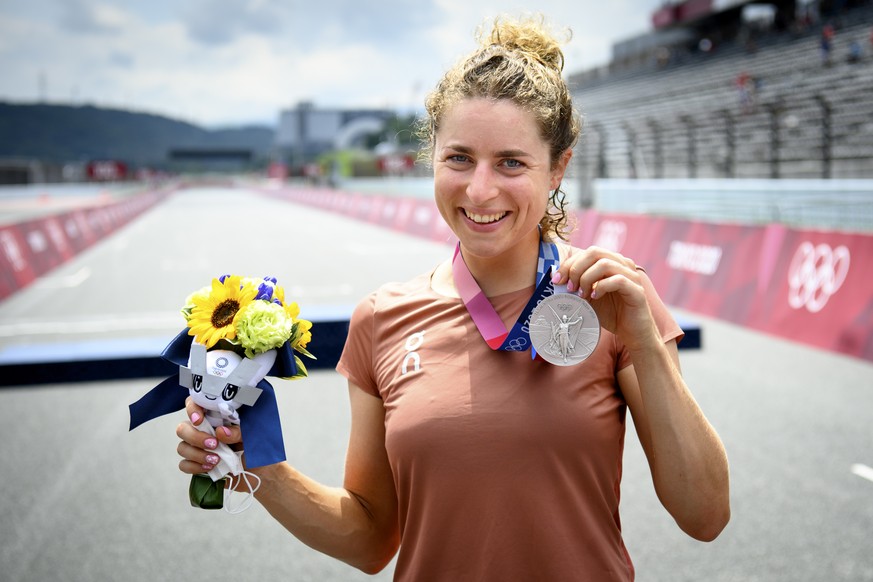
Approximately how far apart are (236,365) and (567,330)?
0.69 m

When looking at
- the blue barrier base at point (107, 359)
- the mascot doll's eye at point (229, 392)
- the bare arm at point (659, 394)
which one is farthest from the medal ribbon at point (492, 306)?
the blue barrier base at point (107, 359)

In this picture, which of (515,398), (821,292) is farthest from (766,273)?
(515,398)

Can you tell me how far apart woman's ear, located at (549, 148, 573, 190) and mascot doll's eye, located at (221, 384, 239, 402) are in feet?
2.76

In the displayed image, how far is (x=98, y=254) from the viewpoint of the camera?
20.6m

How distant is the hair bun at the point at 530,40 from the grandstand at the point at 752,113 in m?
7.87

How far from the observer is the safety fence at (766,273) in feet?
25.2

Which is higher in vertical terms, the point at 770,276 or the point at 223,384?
the point at 223,384

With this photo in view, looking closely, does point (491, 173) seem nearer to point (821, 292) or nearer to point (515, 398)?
point (515, 398)

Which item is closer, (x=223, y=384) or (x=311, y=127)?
(x=223, y=384)

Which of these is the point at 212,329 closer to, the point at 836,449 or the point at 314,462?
the point at 314,462

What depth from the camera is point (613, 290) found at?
159 cm

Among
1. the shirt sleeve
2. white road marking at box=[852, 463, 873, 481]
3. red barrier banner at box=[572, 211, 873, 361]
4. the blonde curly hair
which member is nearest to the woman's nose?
the blonde curly hair

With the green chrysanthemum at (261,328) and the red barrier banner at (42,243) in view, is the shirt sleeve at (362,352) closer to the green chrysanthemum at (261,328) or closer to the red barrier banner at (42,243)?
the green chrysanthemum at (261,328)

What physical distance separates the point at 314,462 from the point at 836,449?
340 cm
